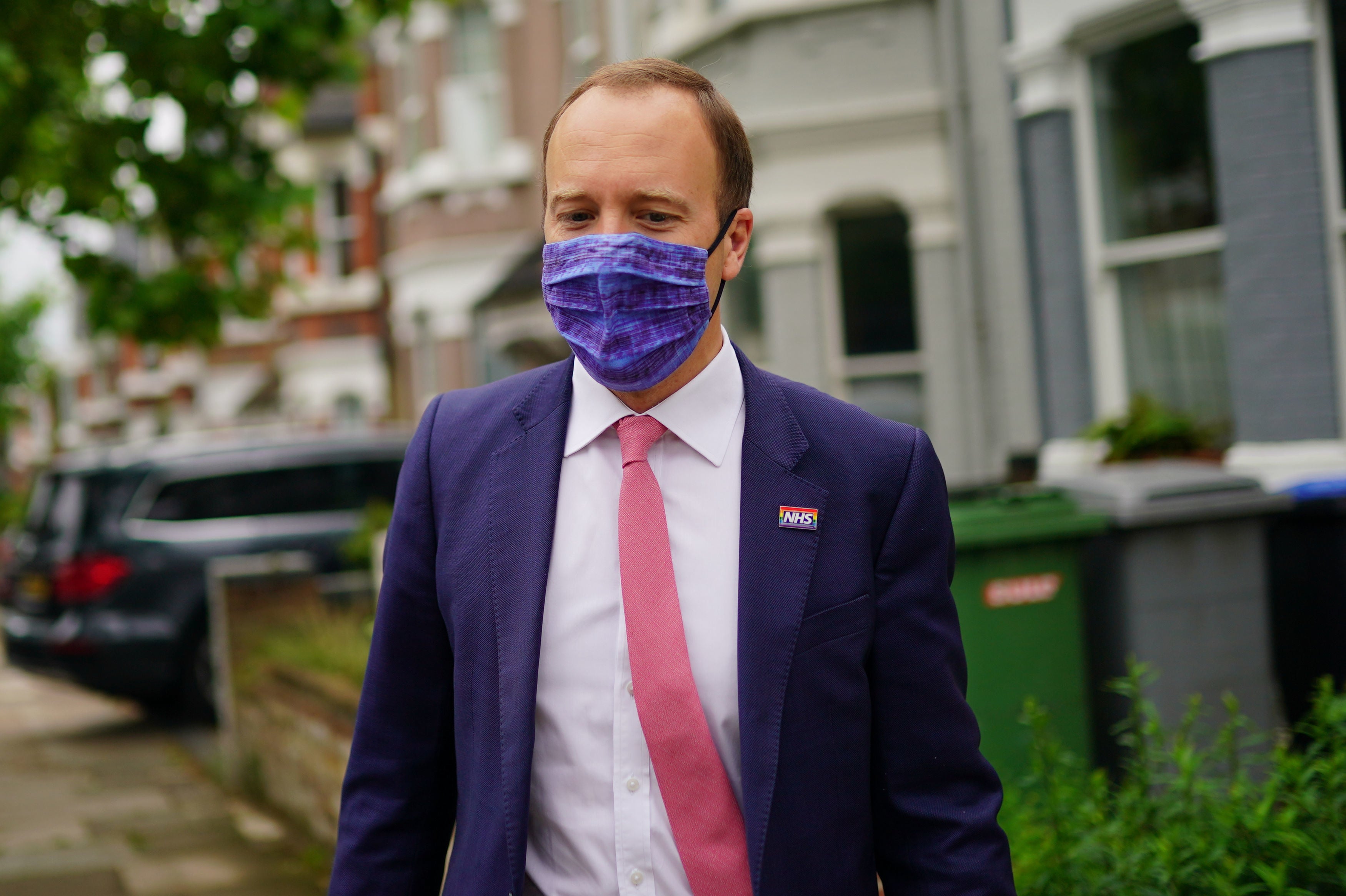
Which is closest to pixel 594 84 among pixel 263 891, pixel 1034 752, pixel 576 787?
pixel 576 787

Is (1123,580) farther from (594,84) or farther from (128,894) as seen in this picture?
(128,894)

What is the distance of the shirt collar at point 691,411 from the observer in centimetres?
193

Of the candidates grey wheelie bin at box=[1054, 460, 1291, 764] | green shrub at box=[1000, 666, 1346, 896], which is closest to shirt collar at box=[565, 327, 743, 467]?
green shrub at box=[1000, 666, 1346, 896]

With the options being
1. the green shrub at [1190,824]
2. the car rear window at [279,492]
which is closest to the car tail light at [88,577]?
the car rear window at [279,492]

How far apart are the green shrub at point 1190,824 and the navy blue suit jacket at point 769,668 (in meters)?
1.12

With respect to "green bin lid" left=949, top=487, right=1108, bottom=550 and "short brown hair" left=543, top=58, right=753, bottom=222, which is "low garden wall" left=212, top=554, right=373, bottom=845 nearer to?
"green bin lid" left=949, top=487, right=1108, bottom=550

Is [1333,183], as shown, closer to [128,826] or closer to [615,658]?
[615,658]

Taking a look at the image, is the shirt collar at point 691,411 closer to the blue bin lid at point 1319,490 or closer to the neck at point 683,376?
the neck at point 683,376

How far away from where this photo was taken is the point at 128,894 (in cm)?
557

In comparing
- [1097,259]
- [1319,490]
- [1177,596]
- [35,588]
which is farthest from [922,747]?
[35,588]

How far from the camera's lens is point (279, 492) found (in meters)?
10.2

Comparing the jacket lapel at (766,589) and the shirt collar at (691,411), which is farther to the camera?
the shirt collar at (691,411)

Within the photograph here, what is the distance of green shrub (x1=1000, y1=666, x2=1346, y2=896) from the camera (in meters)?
2.78

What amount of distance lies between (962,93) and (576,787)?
8379 mm
